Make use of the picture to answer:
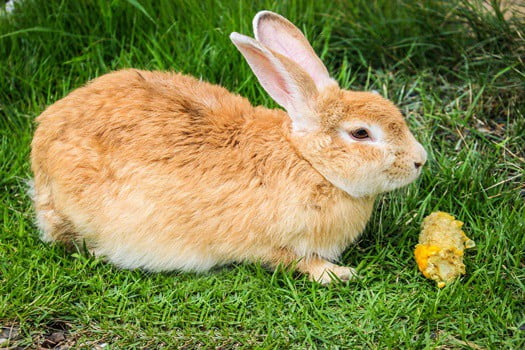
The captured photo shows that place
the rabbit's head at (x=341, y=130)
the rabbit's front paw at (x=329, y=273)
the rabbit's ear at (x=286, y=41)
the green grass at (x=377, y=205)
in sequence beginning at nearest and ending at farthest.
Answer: the green grass at (x=377, y=205) → the rabbit's head at (x=341, y=130) → the rabbit's front paw at (x=329, y=273) → the rabbit's ear at (x=286, y=41)

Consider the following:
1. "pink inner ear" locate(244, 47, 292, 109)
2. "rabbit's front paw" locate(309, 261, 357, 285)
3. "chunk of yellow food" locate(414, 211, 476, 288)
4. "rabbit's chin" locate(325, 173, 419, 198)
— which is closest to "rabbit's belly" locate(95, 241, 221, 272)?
"rabbit's front paw" locate(309, 261, 357, 285)

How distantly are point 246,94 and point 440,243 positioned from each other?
1685 mm

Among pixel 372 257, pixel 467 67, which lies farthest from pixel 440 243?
pixel 467 67

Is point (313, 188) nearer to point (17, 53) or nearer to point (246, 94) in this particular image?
point (246, 94)

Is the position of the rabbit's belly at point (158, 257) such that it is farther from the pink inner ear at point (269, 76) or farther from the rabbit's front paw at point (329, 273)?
the pink inner ear at point (269, 76)

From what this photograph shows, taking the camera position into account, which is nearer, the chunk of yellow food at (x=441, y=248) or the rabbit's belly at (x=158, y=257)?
the chunk of yellow food at (x=441, y=248)

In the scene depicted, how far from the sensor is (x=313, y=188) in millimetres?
4012

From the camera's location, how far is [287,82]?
404 centimetres

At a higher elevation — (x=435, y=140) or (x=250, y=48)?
(x=250, y=48)

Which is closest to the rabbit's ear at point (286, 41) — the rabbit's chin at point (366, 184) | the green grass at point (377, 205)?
the rabbit's chin at point (366, 184)

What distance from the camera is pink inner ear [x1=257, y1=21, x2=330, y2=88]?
427 cm

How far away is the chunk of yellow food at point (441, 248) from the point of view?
396 centimetres

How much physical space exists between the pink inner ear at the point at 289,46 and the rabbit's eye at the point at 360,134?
43 cm

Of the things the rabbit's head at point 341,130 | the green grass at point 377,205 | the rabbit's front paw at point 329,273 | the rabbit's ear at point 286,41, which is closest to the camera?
the green grass at point 377,205
